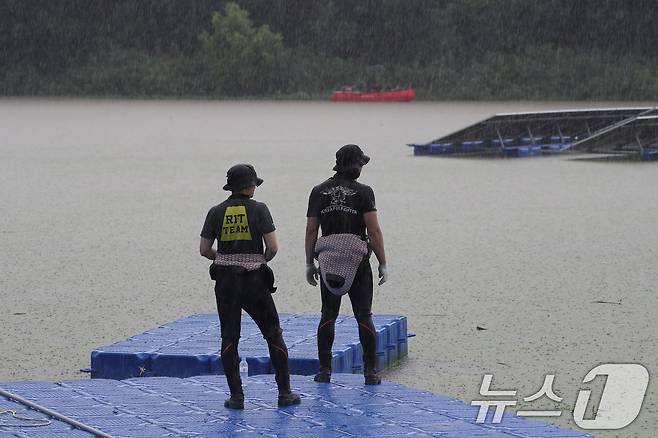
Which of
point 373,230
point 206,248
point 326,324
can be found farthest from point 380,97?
point 206,248

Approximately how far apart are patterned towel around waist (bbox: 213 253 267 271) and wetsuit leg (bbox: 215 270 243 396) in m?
0.05

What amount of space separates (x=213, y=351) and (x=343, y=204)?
1.85m

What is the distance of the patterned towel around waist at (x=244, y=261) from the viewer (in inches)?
269

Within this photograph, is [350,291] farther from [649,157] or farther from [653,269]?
[649,157]

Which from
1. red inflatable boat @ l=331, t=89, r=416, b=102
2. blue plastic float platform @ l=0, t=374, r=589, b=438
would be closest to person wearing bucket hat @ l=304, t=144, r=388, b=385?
blue plastic float platform @ l=0, t=374, r=589, b=438

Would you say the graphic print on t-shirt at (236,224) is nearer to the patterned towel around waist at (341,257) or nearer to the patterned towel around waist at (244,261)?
the patterned towel around waist at (244,261)

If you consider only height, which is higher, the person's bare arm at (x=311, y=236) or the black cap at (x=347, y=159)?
the black cap at (x=347, y=159)

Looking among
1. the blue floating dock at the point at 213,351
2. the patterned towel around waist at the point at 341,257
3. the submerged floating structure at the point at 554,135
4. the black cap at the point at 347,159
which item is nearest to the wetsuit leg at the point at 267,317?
the patterned towel around waist at the point at 341,257

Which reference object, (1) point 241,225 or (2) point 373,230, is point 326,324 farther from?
(1) point 241,225

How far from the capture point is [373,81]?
78.2 metres

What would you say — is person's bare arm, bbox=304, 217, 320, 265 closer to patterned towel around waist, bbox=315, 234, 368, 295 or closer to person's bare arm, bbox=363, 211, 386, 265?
patterned towel around waist, bbox=315, 234, 368, 295

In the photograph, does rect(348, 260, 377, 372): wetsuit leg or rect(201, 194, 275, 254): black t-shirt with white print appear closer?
rect(201, 194, 275, 254): black t-shirt with white print

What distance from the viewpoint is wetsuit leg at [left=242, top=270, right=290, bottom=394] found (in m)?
6.88

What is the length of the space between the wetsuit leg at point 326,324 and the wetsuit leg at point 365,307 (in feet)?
0.38
